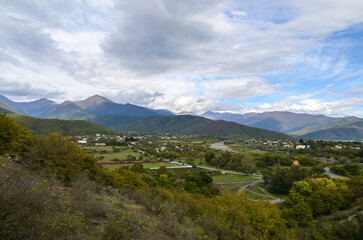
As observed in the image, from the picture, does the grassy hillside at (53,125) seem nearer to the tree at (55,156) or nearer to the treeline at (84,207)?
the treeline at (84,207)

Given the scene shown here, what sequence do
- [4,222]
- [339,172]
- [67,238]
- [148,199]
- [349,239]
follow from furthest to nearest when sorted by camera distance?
[339,172] → [349,239] → [148,199] → [67,238] → [4,222]

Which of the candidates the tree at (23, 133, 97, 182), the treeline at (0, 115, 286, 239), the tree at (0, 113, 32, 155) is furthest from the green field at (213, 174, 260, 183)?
the tree at (0, 113, 32, 155)

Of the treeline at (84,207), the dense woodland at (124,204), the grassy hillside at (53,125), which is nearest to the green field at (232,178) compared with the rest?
the dense woodland at (124,204)

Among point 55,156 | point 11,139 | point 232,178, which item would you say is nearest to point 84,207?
point 55,156

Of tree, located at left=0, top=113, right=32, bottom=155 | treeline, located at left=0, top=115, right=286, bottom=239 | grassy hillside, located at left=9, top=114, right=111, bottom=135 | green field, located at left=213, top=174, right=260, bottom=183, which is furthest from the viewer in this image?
grassy hillside, located at left=9, top=114, right=111, bottom=135

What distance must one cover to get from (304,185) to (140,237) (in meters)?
42.3

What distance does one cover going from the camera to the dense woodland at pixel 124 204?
22.5ft

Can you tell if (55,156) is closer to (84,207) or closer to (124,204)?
(124,204)

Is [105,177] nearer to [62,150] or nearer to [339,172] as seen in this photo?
[62,150]

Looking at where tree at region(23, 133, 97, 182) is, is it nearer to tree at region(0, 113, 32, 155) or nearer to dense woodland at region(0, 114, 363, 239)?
dense woodland at region(0, 114, 363, 239)

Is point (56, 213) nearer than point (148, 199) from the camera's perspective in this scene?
Yes

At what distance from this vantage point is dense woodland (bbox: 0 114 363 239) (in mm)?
6867

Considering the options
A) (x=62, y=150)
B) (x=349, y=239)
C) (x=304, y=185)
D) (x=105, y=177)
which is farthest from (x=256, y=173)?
(x=62, y=150)

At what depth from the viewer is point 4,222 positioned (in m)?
5.37
